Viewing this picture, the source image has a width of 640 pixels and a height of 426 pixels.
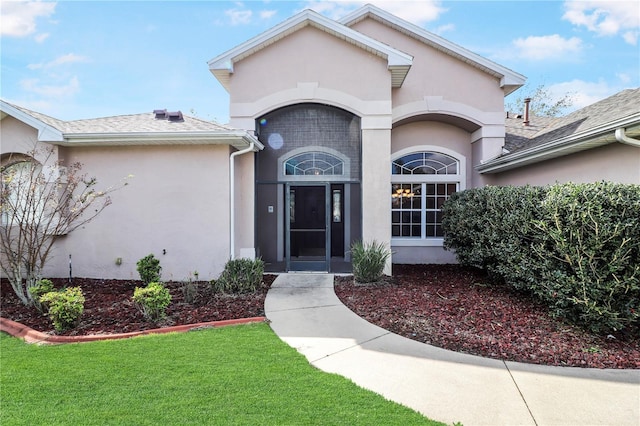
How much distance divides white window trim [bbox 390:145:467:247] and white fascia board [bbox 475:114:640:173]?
1604 millimetres

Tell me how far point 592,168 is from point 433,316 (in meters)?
4.65

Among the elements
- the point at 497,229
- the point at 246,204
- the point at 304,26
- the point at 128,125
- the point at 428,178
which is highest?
A: the point at 304,26

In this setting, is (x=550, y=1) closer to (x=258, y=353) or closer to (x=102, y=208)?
(x=258, y=353)

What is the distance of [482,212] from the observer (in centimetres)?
841

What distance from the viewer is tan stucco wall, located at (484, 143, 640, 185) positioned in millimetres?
6121


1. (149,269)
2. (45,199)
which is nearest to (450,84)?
(149,269)

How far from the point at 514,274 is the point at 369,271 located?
313 cm

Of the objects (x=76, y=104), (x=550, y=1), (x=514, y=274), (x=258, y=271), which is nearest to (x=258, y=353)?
(x=258, y=271)

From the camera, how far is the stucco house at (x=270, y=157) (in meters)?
8.67

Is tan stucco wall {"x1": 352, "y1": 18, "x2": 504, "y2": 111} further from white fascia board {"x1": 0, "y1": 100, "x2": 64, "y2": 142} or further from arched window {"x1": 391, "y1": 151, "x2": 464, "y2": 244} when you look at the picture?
white fascia board {"x1": 0, "y1": 100, "x2": 64, "y2": 142}

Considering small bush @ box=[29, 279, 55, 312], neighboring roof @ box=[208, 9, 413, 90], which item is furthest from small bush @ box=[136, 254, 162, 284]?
neighboring roof @ box=[208, 9, 413, 90]

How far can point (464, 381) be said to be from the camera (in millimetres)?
3936

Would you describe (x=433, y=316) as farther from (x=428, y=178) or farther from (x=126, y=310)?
(x=428, y=178)

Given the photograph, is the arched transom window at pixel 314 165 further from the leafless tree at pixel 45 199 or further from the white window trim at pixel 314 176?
the leafless tree at pixel 45 199
